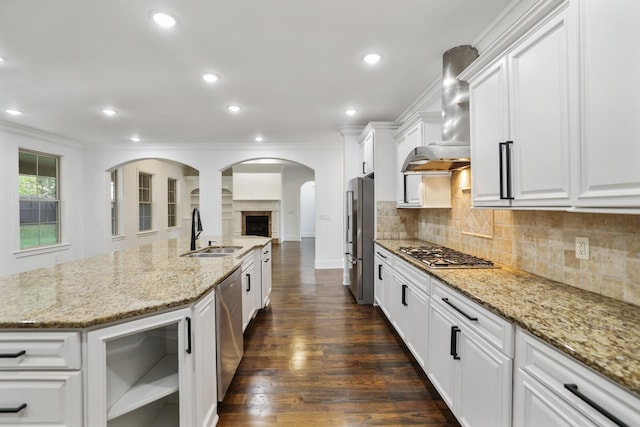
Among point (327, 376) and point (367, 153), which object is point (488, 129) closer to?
point (327, 376)

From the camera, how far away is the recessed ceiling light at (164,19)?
6.76 feet

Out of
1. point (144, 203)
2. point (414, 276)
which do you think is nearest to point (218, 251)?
point (414, 276)

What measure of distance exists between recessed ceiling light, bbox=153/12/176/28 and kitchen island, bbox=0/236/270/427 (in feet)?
5.78

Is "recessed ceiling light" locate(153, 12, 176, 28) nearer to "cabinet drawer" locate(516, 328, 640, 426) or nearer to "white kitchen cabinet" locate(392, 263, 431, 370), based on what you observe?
"white kitchen cabinet" locate(392, 263, 431, 370)

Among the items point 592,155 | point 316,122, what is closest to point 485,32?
point 592,155

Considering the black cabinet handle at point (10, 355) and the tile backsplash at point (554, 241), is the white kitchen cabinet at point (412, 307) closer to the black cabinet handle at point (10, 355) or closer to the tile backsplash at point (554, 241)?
the tile backsplash at point (554, 241)

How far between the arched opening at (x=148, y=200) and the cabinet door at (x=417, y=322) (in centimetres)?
592

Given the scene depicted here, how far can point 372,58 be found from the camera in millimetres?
2682

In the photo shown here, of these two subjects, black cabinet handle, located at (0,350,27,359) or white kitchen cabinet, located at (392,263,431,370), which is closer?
black cabinet handle, located at (0,350,27,359)

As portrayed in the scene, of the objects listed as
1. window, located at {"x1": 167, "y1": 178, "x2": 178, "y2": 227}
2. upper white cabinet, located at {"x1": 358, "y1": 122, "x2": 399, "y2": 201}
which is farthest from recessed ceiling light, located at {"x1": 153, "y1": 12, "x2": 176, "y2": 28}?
window, located at {"x1": 167, "y1": 178, "x2": 178, "y2": 227}

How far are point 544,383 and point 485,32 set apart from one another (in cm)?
234

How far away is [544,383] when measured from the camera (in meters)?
1.08

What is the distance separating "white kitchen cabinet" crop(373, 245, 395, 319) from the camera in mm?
3225

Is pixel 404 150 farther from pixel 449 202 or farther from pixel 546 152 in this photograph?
pixel 546 152
